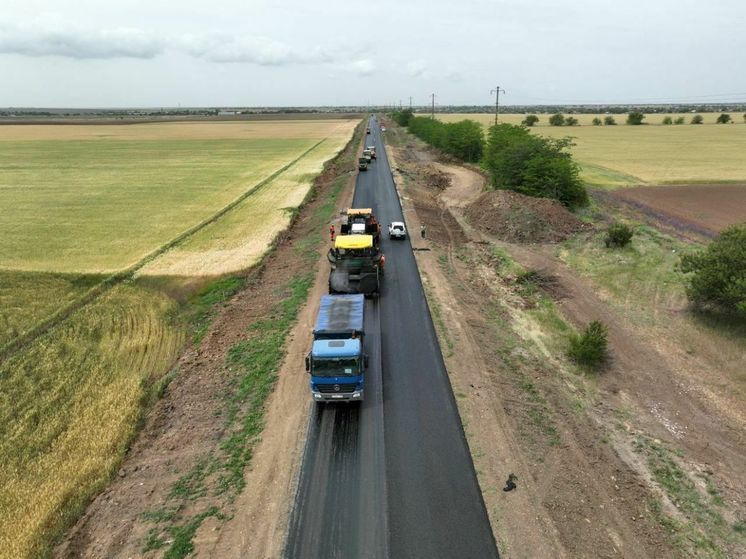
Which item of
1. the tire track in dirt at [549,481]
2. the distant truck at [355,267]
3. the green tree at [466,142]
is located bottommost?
the tire track in dirt at [549,481]

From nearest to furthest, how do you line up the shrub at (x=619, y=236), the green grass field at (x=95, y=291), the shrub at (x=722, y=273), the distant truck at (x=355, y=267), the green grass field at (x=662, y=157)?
the green grass field at (x=95, y=291) → the shrub at (x=722, y=273) → the distant truck at (x=355, y=267) → the shrub at (x=619, y=236) → the green grass field at (x=662, y=157)

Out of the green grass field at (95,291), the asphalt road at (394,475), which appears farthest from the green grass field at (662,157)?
the asphalt road at (394,475)

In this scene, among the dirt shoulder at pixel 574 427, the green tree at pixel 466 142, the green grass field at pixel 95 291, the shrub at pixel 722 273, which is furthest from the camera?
the green tree at pixel 466 142

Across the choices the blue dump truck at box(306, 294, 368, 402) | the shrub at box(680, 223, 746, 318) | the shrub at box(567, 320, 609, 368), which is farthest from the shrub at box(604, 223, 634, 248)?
the blue dump truck at box(306, 294, 368, 402)

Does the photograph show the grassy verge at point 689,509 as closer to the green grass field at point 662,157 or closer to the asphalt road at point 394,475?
the asphalt road at point 394,475

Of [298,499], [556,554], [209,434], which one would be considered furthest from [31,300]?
[556,554]
